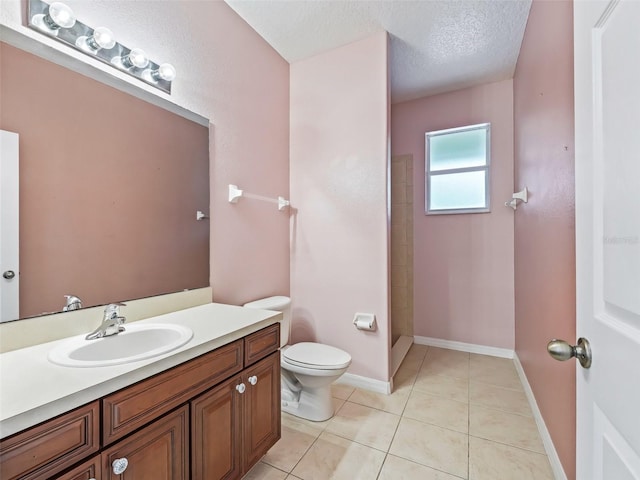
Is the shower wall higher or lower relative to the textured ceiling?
lower

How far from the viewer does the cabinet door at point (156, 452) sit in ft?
2.62

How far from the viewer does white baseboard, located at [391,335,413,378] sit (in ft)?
8.33

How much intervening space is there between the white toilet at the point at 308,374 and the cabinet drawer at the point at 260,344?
15.7 inches

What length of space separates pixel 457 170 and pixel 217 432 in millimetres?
3027

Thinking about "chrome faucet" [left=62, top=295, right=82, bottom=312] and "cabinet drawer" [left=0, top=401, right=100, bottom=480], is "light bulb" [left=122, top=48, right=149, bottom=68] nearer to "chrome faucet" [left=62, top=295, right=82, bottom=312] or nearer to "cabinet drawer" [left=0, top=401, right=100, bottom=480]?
"chrome faucet" [left=62, top=295, right=82, bottom=312]

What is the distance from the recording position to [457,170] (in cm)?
297

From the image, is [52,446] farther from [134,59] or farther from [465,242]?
[465,242]

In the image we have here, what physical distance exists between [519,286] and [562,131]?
61.8 inches

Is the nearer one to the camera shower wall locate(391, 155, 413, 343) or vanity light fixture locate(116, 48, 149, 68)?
vanity light fixture locate(116, 48, 149, 68)

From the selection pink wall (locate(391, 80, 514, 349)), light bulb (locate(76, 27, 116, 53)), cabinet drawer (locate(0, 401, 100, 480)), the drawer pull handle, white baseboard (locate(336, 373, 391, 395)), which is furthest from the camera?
pink wall (locate(391, 80, 514, 349))

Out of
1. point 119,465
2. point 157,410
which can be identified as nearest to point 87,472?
point 119,465

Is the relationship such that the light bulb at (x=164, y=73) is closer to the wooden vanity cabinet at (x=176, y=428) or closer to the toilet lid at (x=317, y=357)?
the wooden vanity cabinet at (x=176, y=428)

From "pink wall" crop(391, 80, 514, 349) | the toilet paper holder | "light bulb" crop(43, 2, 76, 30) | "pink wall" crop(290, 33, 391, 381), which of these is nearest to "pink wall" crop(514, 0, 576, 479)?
"pink wall" crop(391, 80, 514, 349)

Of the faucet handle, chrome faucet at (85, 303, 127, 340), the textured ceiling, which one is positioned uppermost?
the textured ceiling
